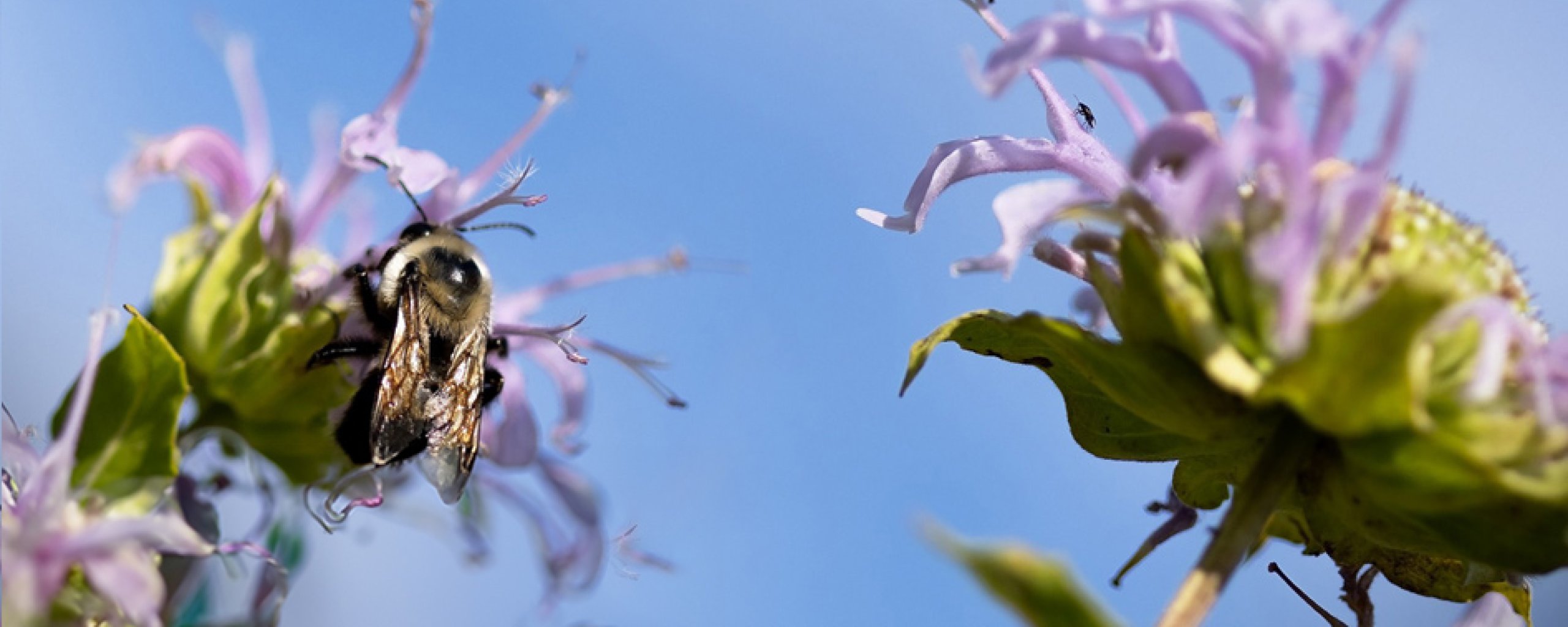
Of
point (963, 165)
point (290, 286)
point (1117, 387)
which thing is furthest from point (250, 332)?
point (1117, 387)

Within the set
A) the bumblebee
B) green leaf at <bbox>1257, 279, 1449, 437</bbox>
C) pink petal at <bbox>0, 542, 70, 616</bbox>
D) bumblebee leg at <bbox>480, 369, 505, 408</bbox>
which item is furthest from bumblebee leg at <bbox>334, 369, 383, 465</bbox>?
green leaf at <bbox>1257, 279, 1449, 437</bbox>

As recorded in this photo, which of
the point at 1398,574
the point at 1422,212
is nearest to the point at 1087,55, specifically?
the point at 1422,212

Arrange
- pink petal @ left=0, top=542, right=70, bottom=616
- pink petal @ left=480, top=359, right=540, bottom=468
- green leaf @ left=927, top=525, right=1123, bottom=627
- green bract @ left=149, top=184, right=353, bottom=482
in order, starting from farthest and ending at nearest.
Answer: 1. pink petal @ left=480, top=359, right=540, bottom=468
2. green bract @ left=149, top=184, right=353, bottom=482
3. pink petal @ left=0, top=542, right=70, bottom=616
4. green leaf @ left=927, top=525, right=1123, bottom=627

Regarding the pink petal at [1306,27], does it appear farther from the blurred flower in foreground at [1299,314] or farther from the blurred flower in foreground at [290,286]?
the blurred flower in foreground at [290,286]

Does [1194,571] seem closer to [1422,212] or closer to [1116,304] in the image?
[1116,304]

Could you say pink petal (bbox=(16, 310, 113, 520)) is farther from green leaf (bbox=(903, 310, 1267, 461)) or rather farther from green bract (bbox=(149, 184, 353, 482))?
green leaf (bbox=(903, 310, 1267, 461))
